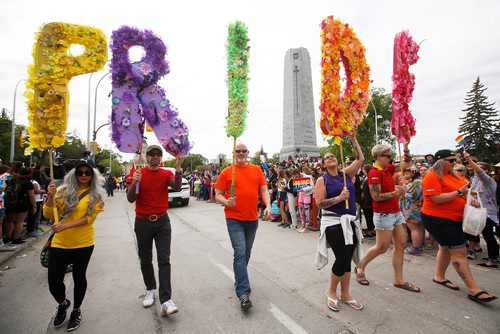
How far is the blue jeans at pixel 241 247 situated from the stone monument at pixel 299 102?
69.2ft

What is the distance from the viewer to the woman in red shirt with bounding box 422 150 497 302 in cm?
361

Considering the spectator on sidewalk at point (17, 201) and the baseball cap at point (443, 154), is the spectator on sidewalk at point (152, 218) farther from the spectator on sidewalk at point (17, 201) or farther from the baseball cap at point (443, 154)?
the spectator on sidewalk at point (17, 201)

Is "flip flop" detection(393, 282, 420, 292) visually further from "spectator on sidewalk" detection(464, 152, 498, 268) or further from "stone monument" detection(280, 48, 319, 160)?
"stone monument" detection(280, 48, 319, 160)

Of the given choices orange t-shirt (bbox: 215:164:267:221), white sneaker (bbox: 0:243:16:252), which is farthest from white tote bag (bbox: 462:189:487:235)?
white sneaker (bbox: 0:243:16:252)

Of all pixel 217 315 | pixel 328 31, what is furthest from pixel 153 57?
pixel 217 315

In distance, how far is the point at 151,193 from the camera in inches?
137

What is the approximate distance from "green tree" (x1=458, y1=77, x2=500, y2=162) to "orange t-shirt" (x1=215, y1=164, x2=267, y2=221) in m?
39.0

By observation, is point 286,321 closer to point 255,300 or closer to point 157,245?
point 255,300

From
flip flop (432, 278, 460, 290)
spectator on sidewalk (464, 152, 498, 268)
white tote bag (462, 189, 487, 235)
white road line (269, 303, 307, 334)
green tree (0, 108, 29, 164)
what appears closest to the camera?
white road line (269, 303, 307, 334)

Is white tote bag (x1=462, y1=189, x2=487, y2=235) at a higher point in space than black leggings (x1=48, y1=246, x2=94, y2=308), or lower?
higher

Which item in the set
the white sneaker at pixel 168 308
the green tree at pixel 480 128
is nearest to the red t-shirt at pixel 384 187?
the white sneaker at pixel 168 308

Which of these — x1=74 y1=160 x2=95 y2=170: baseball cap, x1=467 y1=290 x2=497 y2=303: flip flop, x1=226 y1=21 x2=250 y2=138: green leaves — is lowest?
x1=467 y1=290 x2=497 y2=303: flip flop

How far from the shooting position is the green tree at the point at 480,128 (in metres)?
33.7

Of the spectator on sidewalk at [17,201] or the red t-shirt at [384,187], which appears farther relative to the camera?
the spectator on sidewalk at [17,201]
